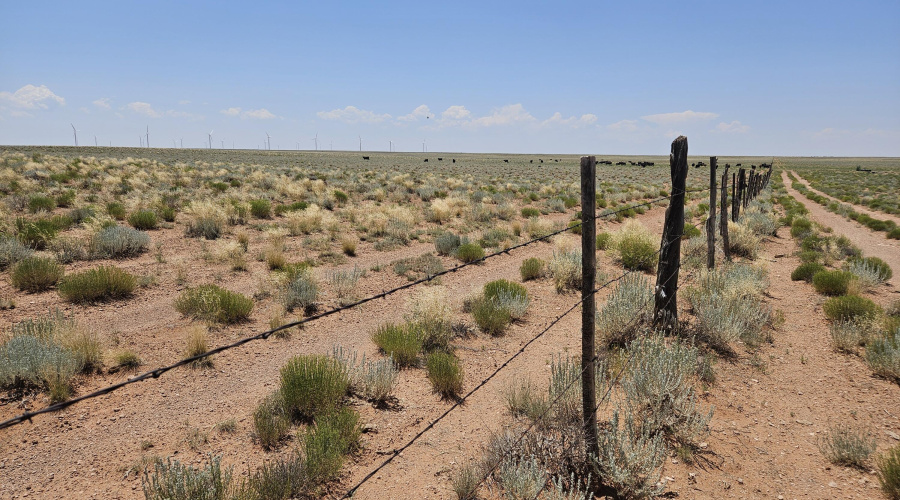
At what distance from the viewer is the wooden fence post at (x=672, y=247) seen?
6.37 meters

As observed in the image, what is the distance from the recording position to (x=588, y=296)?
382 cm

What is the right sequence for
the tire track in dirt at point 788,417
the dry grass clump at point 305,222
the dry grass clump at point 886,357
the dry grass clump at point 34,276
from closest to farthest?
the tire track in dirt at point 788,417
the dry grass clump at point 886,357
the dry grass clump at point 34,276
the dry grass clump at point 305,222

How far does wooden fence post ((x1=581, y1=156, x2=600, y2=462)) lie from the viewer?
12.1ft

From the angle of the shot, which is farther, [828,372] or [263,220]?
[263,220]

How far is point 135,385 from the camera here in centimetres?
602

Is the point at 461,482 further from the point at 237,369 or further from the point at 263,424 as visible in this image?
the point at 237,369

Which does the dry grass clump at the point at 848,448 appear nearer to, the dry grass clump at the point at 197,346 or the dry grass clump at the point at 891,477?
the dry grass clump at the point at 891,477

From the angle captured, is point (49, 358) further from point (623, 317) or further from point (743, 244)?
point (743, 244)

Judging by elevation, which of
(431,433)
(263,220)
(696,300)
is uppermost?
(263,220)

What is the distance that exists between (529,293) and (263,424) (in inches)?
256

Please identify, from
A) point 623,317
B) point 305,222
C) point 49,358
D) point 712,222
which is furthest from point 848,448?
point 305,222

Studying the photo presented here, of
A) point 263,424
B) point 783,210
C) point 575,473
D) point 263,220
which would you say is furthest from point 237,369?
point 783,210

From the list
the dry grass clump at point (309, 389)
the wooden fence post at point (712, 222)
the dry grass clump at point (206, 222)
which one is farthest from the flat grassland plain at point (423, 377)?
the dry grass clump at point (206, 222)

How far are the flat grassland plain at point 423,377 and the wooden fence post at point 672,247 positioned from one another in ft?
1.17
